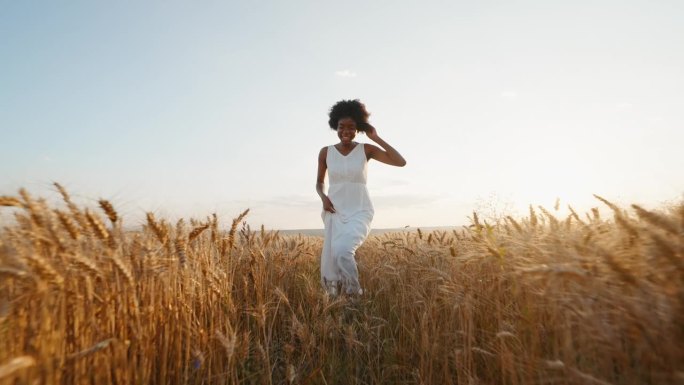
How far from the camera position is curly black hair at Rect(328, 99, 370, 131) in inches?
209

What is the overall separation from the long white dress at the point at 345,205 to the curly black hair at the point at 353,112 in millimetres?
411

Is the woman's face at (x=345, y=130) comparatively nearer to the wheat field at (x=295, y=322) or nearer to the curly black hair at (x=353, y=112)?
the curly black hair at (x=353, y=112)

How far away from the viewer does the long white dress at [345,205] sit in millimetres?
4742

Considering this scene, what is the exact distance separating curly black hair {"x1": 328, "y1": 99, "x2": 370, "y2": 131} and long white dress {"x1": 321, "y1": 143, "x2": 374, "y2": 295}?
0.41 metres

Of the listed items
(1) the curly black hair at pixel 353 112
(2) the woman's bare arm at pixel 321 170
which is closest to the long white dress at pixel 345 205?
(2) the woman's bare arm at pixel 321 170

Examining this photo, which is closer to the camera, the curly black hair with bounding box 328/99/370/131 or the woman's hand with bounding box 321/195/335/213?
the woman's hand with bounding box 321/195/335/213

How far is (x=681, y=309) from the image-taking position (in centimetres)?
96

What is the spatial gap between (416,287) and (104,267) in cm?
230

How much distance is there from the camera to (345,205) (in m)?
4.97

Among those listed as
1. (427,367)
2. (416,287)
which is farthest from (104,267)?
(416,287)

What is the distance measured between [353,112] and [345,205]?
1.29m

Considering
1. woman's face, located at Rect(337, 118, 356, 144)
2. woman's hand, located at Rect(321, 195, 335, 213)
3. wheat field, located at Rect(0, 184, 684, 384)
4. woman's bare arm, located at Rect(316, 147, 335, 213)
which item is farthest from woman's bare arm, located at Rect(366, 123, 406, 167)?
wheat field, located at Rect(0, 184, 684, 384)

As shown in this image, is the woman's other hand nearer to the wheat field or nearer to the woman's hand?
the woman's hand

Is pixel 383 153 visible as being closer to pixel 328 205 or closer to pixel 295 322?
pixel 328 205
